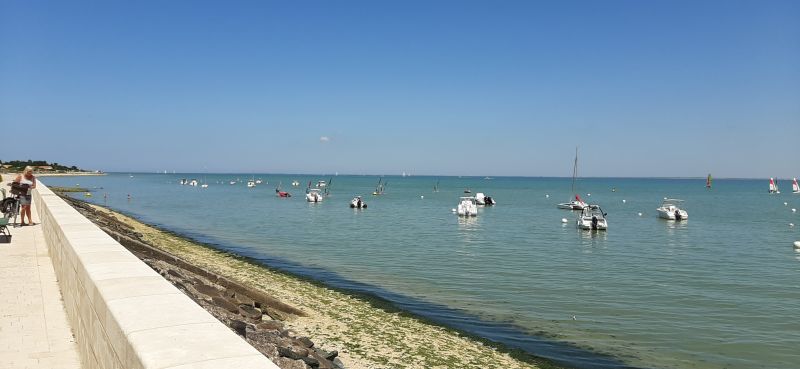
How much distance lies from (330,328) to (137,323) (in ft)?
32.8

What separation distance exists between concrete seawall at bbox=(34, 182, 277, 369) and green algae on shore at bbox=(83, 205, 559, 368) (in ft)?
19.0

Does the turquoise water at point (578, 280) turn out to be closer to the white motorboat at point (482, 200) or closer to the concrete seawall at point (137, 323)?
the concrete seawall at point (137, 323)

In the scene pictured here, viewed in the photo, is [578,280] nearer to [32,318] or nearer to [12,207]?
[32,318]

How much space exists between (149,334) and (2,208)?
20.7m

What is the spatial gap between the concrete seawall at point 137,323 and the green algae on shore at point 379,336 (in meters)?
5.80

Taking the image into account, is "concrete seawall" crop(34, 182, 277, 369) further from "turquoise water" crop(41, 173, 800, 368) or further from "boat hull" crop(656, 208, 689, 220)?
"boat hull" crop(656, 208, 689, 220)

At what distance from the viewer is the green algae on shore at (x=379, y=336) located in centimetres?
1166

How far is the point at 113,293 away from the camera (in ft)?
15.4

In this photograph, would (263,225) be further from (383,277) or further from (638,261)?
(638,261)

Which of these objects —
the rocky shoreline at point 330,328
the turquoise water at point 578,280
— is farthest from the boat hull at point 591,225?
the rocky shoreline at point 330,328

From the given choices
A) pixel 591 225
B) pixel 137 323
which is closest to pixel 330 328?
pixel 137 323

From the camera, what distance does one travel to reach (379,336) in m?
13.2

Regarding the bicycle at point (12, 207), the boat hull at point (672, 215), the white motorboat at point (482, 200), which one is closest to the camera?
the bicycle at point (12, 207)

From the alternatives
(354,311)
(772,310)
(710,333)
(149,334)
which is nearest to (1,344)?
(149,334)
